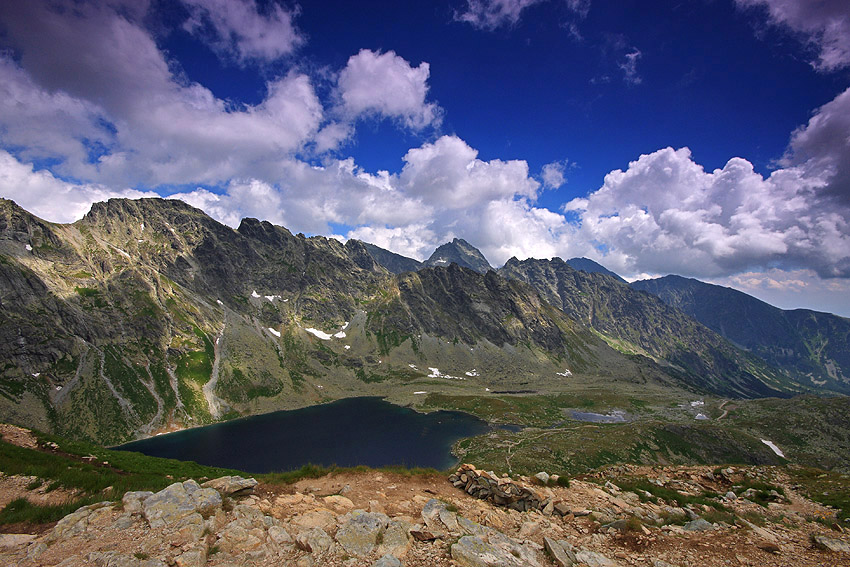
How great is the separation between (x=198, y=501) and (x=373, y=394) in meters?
193

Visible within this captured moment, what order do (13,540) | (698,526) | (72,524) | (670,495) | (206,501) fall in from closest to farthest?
(13,540) → (72,524) → (206,501) → (698,526) → (670,495)

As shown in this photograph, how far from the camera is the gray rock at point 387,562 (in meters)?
11.1

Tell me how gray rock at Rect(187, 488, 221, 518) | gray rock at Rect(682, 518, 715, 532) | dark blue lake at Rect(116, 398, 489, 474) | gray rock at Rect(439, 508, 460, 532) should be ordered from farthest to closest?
dark blue lake at Rect(116, 398, 489, 474) → gray rock at Rect(682, 518, 715, 532) → gray rock at Rect(439, 508, 460, 532) → gray rock at Rect(187, 488, 221, 518)

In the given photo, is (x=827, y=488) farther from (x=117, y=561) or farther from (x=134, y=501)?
(x=134, y=501)

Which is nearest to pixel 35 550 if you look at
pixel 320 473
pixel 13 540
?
pixel 13 540

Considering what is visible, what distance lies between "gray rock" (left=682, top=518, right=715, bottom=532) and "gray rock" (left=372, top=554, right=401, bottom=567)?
49.7 ft

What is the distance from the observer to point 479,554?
39.4 ft

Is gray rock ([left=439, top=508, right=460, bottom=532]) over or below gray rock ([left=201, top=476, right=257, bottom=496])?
below

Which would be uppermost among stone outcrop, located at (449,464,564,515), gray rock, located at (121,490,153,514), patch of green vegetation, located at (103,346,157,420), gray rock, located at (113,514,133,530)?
gray rock, located at (121,490,153,514)

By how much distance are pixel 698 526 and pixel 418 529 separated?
14855 millimetres

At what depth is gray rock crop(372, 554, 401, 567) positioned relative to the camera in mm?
11059

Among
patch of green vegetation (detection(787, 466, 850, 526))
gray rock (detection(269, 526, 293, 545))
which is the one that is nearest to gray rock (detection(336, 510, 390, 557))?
gray rock (detection(269, 526, 293, 545))

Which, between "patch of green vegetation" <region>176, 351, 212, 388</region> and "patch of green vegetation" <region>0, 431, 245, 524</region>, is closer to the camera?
"patch of green vegetation" <region>0, 431, 245, 524</region>

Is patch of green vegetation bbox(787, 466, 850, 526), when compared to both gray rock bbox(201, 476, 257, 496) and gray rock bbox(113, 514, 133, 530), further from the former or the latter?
gray rock bbox(113, 514, 133, 530)
